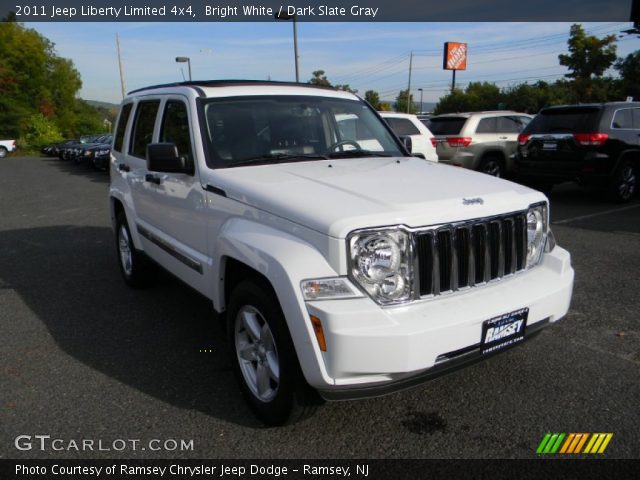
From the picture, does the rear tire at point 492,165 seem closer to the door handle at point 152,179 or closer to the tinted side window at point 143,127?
the tinted side window at point 143,127

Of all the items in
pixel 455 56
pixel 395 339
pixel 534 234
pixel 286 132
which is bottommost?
pixel 395 339

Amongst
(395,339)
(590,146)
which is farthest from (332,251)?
(590,146)

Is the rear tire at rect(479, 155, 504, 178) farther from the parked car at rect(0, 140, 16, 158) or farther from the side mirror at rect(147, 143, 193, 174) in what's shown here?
the parked car at rect(0, 140, 16, 158)

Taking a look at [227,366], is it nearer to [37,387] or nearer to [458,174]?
[37,387]

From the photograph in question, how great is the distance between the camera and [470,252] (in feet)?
9.10

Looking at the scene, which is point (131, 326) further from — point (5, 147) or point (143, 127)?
point (5, 147)

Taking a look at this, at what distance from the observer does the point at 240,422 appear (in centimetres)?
304

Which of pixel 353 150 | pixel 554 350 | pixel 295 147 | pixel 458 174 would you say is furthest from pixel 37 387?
pixel 554 350

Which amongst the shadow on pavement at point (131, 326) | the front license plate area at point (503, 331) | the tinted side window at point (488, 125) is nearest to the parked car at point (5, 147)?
the shadow on pavement at point (131, 326)

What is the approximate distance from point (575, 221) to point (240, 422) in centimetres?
716

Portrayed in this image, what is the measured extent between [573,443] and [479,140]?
967 centimetres

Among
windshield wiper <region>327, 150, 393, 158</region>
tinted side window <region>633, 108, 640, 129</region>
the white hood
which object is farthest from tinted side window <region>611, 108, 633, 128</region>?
the white hood

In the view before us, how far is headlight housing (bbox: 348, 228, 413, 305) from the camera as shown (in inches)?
98.8

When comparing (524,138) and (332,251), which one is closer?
(332,251)
